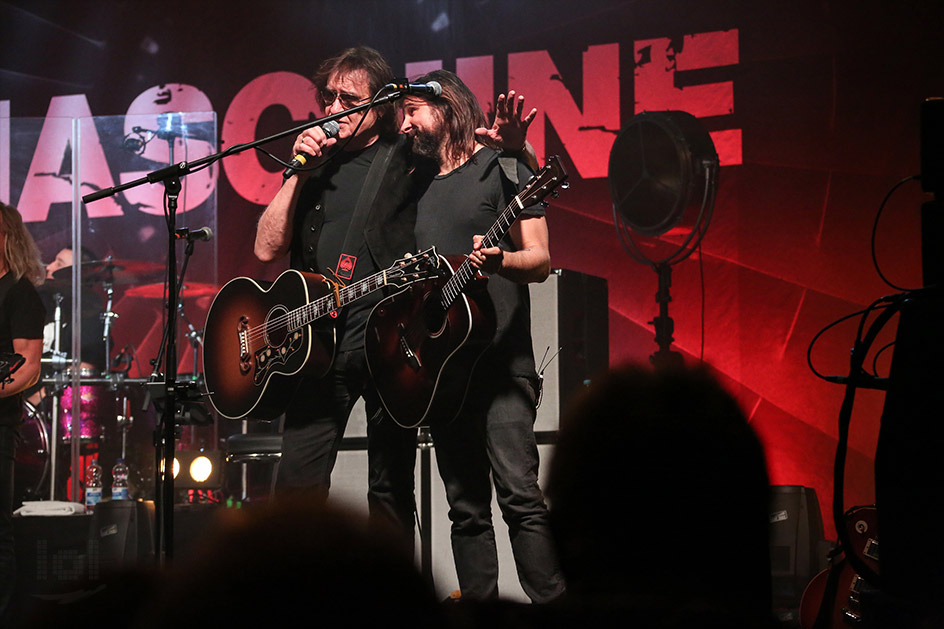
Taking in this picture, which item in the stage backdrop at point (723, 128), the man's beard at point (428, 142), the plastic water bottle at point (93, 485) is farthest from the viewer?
the plastic water bottle at point (93, 485)

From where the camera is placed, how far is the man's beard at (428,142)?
122 inches

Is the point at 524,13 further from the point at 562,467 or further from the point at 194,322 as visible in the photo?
the point at 562,467

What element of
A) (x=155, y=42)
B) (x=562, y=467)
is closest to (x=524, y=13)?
(x=155, y=42)

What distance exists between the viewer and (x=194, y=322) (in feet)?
19.2

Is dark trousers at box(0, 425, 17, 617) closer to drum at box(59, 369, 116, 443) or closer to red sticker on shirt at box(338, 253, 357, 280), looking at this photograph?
drum at box(59, 369, 116, 443)

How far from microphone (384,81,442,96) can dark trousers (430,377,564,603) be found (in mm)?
973

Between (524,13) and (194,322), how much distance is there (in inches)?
116

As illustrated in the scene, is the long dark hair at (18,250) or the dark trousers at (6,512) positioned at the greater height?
the long dark hair at (18,250)

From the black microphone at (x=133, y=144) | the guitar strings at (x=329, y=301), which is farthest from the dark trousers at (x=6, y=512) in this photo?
the black microphone at (x=133, y=144)

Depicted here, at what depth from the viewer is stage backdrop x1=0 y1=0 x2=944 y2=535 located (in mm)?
4906

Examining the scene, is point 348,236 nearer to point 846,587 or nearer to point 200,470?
point 846,587

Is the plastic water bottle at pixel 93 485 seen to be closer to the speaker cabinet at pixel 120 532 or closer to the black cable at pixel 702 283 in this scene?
the speaker cabinet at pixel 120 532

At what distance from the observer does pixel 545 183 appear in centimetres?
279

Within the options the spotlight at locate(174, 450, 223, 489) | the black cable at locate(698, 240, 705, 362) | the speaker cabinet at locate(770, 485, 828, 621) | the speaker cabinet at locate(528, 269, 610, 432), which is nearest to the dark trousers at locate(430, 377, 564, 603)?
the speaker cabinet at locate(528, 269, 610, 432)
